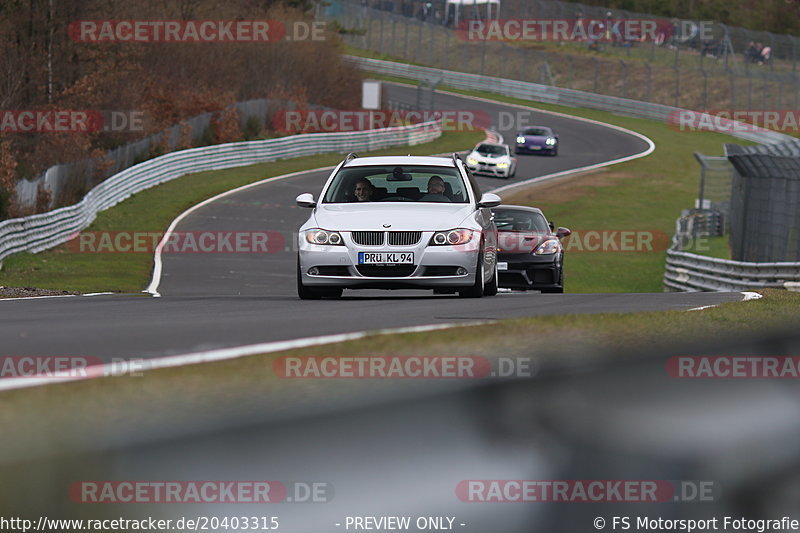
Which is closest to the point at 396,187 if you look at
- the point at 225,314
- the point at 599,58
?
the point at 225,314

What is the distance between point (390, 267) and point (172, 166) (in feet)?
113

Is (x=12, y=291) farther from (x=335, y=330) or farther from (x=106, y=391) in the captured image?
(x=106, y=391)

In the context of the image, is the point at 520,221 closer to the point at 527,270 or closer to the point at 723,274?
the point at 527,270

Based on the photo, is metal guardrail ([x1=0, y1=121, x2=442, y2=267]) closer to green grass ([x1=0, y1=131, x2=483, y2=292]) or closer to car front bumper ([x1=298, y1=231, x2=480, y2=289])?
green grass ([x1=0, y1=131, x2=483, y2=292])

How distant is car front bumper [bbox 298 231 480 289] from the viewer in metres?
11.6

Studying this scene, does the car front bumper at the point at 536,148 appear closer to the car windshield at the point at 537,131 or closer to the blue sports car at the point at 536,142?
the blue sports car at the point at 536,142

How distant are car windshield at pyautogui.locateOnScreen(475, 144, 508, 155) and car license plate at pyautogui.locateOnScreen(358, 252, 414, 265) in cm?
3760

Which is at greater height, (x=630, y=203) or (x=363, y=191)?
(x=363, y=191)

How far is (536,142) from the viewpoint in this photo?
58.8m

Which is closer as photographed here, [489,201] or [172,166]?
[489,201]

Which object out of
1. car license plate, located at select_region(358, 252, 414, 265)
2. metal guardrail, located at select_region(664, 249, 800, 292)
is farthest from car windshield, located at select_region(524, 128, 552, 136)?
car license plate, located at select_region(358, 252, 414, 265)

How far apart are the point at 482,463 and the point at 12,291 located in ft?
44.8

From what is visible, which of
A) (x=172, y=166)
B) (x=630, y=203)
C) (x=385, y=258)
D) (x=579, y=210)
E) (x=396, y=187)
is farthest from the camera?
(x=630, y=203)

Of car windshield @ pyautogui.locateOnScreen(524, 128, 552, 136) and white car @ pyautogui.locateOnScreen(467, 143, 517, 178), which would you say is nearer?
white car @ pyautogui.locateOnScreen(467, 143, 517, 178)
